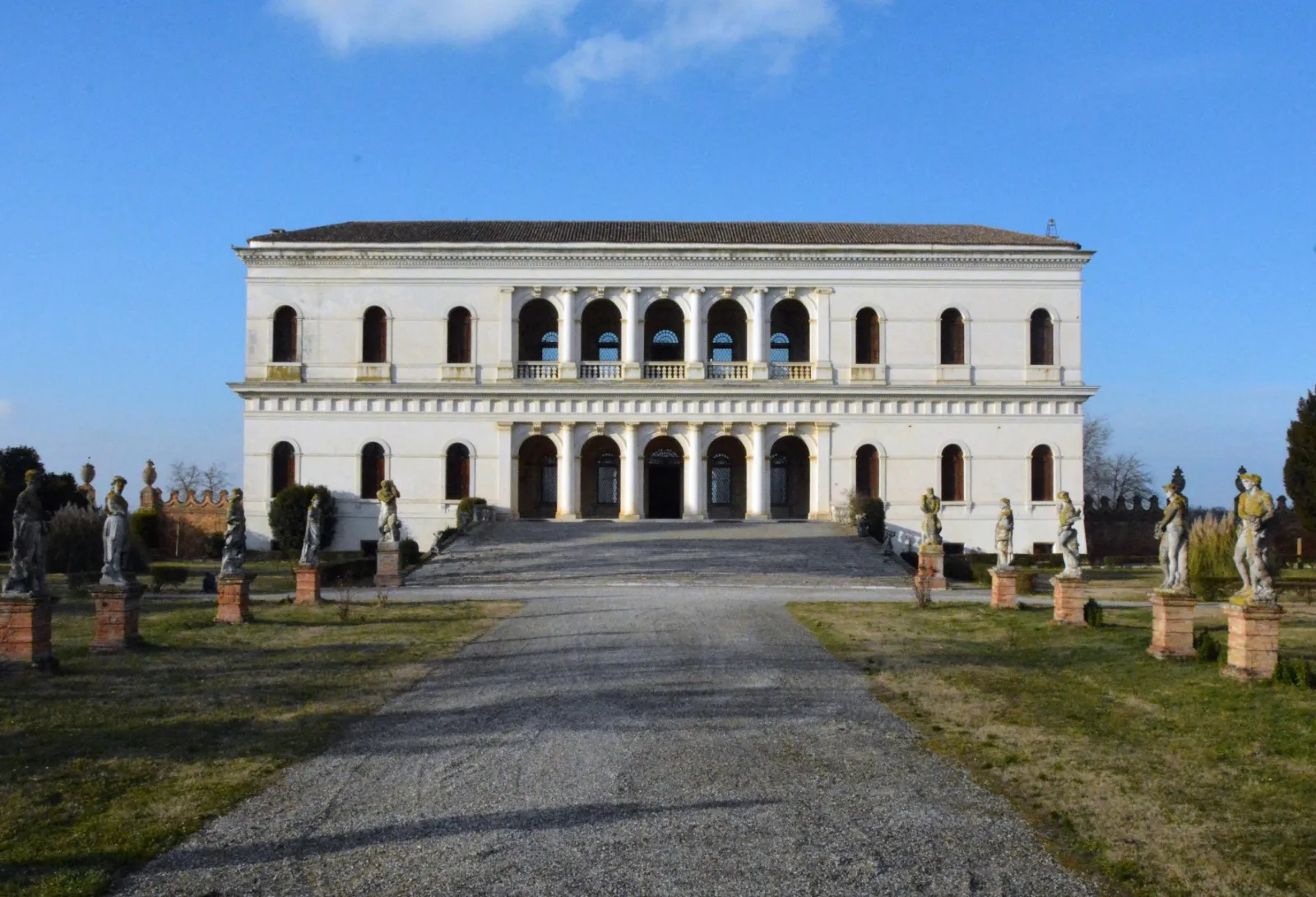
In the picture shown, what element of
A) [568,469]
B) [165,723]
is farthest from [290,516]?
[165,723]

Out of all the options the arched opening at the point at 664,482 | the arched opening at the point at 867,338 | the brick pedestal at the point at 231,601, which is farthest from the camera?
the arched opening at the point at 664,482

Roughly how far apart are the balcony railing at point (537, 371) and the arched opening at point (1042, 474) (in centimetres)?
1907

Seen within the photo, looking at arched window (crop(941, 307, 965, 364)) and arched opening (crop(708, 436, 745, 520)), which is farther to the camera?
arched opening (crop(708, 436, 745, 520))

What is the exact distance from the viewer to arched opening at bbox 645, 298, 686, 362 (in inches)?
1919

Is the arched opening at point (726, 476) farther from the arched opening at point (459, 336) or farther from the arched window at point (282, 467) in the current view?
the arched window at point (282, 467)

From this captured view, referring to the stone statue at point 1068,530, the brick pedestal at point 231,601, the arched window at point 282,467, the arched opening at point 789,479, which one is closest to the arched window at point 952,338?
the arched opening at point 789,479

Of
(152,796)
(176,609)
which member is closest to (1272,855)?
(152,796)

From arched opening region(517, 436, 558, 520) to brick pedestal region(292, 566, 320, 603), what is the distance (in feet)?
74.6

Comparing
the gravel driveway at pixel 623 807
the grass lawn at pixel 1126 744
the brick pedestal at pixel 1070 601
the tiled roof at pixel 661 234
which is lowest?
the grass lawn at pixel 1126 744

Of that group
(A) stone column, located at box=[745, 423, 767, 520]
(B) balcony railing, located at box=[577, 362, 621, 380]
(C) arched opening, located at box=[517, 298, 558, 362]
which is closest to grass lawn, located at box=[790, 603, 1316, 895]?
(A) stone column, located at box=[745, 423, 767, 520]

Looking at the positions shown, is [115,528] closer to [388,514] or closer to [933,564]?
Answer: [388,514]

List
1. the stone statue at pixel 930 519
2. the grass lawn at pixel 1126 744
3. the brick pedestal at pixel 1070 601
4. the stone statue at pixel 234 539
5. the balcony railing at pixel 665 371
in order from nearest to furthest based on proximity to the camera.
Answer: the grass lawn at pixel 1126 744
the brick pedestal at pixel 1070 601
the stone statue at pixel 234 539
the stone statue at pixel 930 519
the balcony railing at pixel 665 371

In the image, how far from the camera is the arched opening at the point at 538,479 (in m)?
46.6

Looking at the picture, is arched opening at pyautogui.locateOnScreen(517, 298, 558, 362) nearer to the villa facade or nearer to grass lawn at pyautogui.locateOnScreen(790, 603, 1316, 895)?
the villa facade
